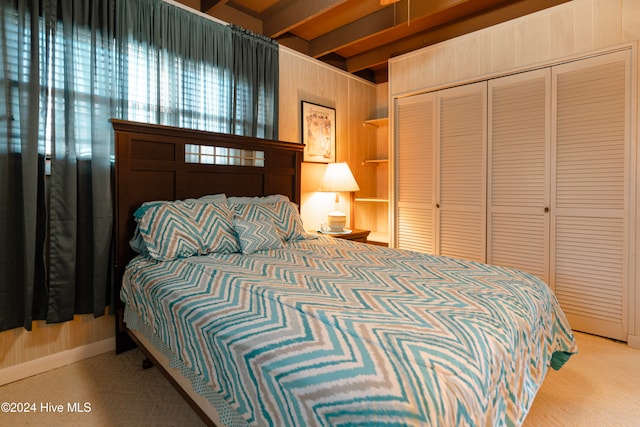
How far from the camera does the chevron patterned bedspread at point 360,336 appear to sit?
0.85 meters

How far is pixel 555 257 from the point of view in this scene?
2.72 metres

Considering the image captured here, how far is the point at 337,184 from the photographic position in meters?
3.41

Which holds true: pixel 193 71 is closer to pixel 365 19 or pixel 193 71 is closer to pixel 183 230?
pixel 183 230

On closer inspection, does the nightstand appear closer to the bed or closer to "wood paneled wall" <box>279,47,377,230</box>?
"wood paneled wall" <box>279,47,377,230</box>

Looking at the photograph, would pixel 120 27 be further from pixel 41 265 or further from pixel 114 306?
pixel 114 306

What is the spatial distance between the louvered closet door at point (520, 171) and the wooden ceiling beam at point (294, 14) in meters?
1.58

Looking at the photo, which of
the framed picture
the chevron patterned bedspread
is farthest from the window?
the chevron patterned bedspread

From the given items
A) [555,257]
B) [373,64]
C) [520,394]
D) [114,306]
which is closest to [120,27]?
[114,306]

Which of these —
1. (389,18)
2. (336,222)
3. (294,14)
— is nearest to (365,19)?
(389,18)

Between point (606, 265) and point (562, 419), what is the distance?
4.55 feet

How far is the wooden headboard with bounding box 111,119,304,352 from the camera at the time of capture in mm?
2230

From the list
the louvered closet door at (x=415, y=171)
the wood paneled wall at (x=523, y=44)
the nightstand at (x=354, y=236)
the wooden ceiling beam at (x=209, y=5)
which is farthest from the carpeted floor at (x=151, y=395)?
the wooden ceiling beam at (x=209, y=5)

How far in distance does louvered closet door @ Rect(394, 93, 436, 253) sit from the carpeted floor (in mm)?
1584

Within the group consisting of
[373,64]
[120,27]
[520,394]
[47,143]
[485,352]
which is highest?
[373,64]
